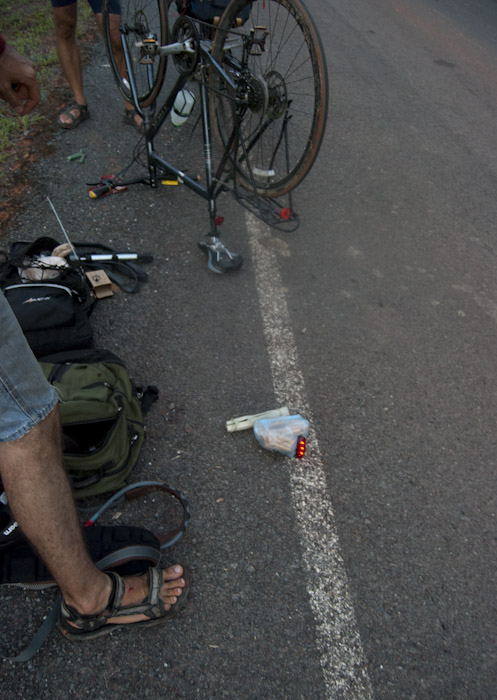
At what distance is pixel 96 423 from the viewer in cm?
200

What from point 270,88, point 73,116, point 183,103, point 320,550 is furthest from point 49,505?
point 73,116

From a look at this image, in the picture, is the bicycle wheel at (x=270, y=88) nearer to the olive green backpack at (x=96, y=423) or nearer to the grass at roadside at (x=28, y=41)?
the olive green backpack at (x=96, y=423)

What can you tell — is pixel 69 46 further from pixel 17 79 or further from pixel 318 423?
pixel 318 423

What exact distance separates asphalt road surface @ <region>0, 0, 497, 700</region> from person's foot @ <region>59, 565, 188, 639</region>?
2.9 inches

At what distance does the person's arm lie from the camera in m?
1.95

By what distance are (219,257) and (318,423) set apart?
51.2 inches

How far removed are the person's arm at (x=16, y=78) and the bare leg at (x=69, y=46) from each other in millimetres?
2452

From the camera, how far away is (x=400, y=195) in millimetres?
4059

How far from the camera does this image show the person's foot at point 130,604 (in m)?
1.59

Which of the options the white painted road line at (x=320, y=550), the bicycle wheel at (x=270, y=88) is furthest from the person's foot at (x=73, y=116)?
the white painted road line at (x=320, y=550)

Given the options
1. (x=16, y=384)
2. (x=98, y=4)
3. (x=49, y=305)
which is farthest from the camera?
(x=98, y=4)

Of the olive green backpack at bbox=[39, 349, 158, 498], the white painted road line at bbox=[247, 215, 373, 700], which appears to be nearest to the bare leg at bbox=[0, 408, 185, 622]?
the olive green backpack at bbox=[39, 349, 158, 498]

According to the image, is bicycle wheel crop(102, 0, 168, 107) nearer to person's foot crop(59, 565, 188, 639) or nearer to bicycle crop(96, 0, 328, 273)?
bicycle crop(96, 0, 328, 273)

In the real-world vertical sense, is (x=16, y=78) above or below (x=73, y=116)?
above
